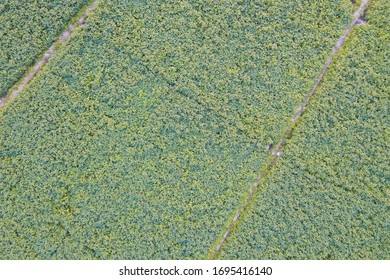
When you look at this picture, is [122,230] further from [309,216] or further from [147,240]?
[309,216]

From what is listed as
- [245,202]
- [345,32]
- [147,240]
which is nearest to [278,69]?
[345,32]

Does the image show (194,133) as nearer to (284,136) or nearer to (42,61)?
(284,136)

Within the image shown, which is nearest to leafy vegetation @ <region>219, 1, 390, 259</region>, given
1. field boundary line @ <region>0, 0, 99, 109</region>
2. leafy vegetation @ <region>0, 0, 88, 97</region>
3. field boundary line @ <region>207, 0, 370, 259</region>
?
field boundary line @ <region>207, 0, 370, 259</region>

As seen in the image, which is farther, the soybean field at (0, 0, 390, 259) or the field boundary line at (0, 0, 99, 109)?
the field boundary line at (0, 0, 99, 109)

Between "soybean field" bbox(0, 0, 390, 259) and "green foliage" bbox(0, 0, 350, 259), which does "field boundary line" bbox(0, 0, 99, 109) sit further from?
"green foliage" bbox(0, 0, 350, 259)

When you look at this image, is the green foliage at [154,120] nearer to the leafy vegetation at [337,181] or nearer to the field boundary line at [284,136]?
the field boundary line at [284,136]

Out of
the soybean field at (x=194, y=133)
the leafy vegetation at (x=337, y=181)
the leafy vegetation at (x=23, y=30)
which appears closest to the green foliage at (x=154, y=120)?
the soybean field at (x=194, y=133)

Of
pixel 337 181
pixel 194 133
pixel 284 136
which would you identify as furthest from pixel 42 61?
pixel 337 181
